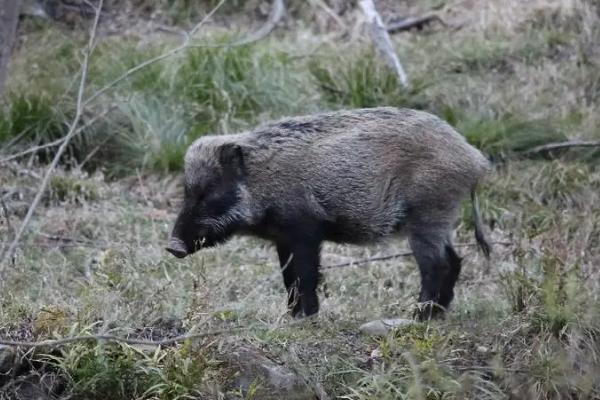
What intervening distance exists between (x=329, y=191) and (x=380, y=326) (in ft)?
2.92

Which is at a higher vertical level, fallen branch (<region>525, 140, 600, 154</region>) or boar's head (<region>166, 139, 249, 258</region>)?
boar's head (<region>166, 139, 249, 258</region>)

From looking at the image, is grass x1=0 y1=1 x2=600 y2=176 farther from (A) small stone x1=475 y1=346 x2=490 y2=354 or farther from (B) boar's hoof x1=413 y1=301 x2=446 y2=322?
(A) small stone x1=475 y1=346 x2=490 y2=354

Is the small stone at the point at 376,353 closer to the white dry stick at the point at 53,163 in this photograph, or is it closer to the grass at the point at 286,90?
the white dry stick at the point at 53,163

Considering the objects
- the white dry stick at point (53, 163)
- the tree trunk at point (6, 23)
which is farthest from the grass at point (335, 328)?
the tree trunk at point (6, 23)

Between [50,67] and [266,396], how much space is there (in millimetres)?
6484

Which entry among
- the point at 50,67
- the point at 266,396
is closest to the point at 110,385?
the point at 266,396

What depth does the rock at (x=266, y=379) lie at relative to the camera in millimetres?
5371

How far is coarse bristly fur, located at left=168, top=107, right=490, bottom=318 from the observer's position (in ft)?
20.9

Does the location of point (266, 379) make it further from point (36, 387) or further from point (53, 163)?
point (53, 163)

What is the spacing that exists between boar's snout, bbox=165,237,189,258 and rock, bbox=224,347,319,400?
3.03ft

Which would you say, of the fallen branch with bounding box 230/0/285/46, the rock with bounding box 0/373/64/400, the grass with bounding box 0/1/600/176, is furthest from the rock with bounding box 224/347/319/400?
the fallen branch with bounding box 230/0/285/46

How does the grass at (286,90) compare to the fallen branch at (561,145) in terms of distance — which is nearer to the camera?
the fallen branch at (561,145)

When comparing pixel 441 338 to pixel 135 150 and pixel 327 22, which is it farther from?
pixel 327 22

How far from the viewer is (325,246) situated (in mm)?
8891
